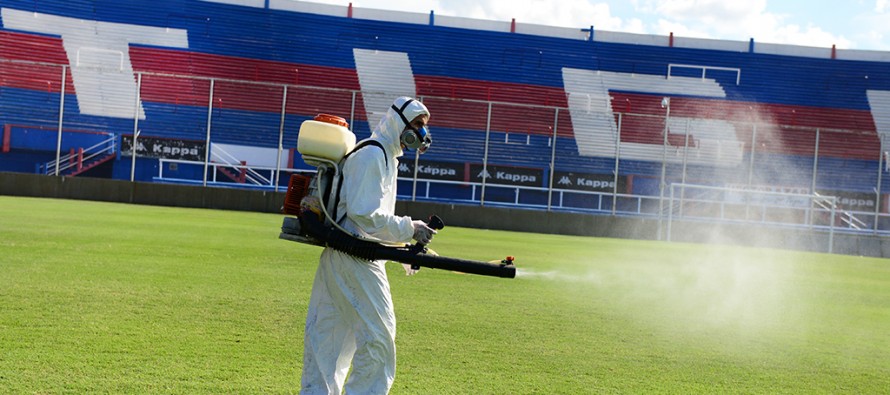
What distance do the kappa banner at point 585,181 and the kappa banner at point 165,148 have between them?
12.0m

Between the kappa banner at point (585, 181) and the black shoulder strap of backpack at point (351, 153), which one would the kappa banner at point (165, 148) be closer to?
the kappa banner at point (585, 181)

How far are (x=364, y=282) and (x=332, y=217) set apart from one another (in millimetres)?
389

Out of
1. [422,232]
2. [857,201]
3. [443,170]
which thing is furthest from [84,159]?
[422,232]

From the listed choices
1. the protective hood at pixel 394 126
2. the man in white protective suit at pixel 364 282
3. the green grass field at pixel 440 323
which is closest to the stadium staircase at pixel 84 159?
the green grass field at pixel 440 323

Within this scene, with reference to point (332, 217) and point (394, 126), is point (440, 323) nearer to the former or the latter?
point (332, 217)

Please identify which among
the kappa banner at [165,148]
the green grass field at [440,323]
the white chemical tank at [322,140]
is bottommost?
the green grass field at [440,323]

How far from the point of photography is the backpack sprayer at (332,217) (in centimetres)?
460

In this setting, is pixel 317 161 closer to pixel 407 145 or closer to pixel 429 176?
pixel 407 145

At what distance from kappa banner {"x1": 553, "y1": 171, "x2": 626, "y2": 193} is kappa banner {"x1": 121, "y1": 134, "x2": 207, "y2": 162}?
471 inches

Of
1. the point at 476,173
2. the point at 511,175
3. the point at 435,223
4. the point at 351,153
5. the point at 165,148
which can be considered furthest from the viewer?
the point at 511,175

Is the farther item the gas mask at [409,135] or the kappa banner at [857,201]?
the kappa banner at [857,201]

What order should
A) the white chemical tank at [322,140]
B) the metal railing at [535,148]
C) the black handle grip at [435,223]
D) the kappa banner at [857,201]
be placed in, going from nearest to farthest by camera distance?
1. the black handle grip at [435,223]
2. the white chemical tank at [322,140]
3. the metal railing at [535,148]
4. the kappa banner at [857,201]

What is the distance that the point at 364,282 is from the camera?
15.3ft

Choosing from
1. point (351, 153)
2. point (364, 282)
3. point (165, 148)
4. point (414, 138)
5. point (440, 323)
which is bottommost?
point (440, 323)
